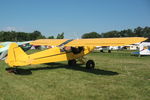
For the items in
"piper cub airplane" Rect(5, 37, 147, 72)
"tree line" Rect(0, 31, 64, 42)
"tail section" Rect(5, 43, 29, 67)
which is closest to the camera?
"tail section" Rect(5, 43, 29, 67)

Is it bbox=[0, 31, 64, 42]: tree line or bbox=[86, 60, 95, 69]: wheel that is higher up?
bbox=[0, 31, 64, 42]: tree line

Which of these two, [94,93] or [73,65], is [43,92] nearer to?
[94,93]

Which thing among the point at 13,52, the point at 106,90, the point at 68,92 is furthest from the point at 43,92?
the point at 13,52

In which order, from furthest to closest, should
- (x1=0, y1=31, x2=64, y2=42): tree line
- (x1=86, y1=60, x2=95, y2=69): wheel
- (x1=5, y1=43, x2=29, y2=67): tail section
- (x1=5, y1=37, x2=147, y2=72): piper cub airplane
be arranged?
(x1=0, y1=31, x2=64, y2=42): tree line < (x1=86, y1=60, x2=95, y2=69): wheel < (x1=5, y1=37, x2=147, y2=72): piper cub airplane < (x1=5, y1=43, x2=29, y2=67): tail section

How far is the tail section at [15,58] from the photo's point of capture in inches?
321

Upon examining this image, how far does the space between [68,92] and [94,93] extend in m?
0.83

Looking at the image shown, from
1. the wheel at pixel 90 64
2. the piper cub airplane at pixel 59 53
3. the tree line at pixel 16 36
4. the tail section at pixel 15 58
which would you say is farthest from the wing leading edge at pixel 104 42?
the tree line at pixel 16 36

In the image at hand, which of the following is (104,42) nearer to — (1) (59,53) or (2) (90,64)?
(2) (90,64)

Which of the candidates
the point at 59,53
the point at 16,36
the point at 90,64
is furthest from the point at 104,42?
the point at 16,36

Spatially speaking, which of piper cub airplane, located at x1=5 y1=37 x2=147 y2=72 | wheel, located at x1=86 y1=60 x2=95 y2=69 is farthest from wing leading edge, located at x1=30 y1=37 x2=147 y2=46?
wheel, located at x1=86 y1=60 x2=95 y2=69

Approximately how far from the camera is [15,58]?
827 centimetres

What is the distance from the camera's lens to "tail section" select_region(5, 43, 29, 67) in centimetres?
815

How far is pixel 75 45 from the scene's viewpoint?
34.5ft

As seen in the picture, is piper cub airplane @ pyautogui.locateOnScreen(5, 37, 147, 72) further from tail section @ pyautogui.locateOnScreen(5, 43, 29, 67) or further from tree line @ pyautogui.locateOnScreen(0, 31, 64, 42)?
tree line @ pyautogui.locateOnScreen(0, 31, 64, 42)
